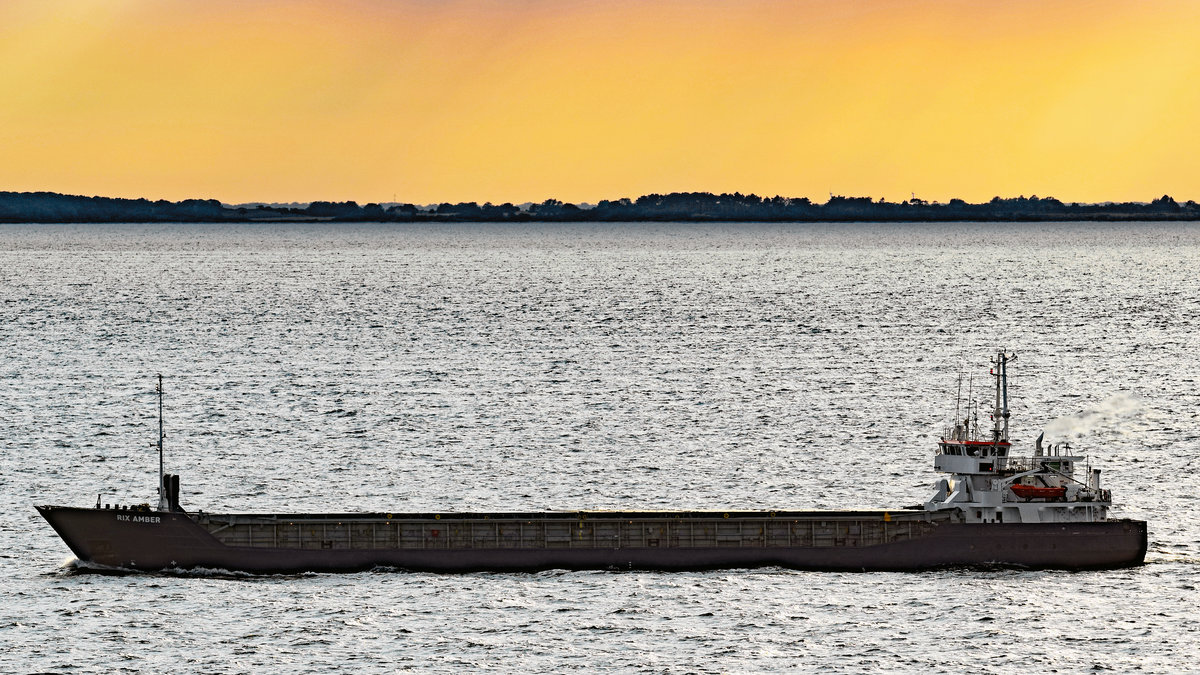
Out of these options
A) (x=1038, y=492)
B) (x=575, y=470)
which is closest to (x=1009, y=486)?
(x=1038, y=492)

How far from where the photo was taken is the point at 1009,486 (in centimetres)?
6525

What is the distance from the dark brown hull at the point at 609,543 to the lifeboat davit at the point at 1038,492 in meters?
1.36

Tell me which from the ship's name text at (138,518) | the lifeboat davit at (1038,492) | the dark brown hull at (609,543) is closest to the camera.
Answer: the ship's name text at (138,518)

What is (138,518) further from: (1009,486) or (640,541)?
(1009,486)

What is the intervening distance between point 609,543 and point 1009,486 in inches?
638

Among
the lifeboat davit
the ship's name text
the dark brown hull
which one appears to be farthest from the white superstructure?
the ship's name text

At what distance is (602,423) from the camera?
338 ft

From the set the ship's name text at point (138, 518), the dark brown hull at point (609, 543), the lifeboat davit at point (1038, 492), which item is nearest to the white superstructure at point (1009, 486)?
the lifeboat davit at point (1038, 492)

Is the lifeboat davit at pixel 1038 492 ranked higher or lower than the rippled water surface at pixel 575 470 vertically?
higher

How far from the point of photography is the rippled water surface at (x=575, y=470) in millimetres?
54719

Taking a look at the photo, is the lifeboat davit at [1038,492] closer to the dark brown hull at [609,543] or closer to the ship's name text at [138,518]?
the dark brown hull at [609,543]

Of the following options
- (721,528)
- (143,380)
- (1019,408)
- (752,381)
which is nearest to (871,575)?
(721,528)

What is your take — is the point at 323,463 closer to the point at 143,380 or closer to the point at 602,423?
the point at 602,423

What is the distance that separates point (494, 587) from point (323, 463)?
92.2 feet
